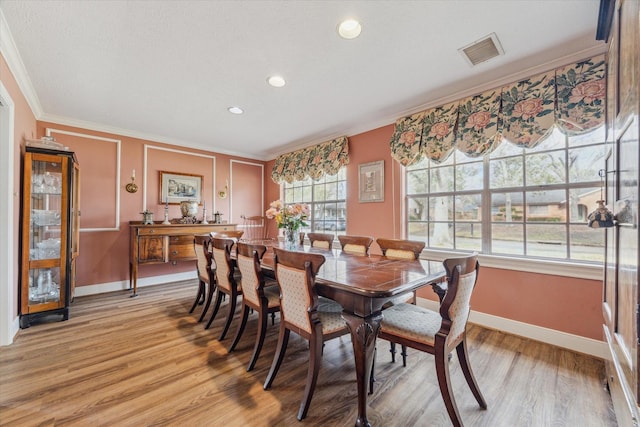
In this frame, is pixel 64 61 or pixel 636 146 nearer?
pixel 636 146

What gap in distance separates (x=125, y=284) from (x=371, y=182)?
4100mm

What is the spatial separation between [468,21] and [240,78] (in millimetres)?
1968

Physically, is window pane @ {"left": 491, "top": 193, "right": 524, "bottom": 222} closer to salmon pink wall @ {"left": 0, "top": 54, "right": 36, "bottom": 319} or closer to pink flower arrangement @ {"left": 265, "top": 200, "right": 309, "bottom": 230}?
pink flower arrangement @ {"left": 265, "top": 200, "right": 309, "bottom": 230}

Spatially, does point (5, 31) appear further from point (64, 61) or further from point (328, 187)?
point (328, 187)

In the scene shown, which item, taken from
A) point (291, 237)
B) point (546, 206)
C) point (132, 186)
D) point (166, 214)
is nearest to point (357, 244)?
point (291, 237)

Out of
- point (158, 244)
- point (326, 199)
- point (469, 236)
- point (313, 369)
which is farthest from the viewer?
point (326, 199)

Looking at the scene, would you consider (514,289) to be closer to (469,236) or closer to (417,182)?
(469,236)

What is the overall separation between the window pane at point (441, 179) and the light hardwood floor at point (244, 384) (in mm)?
1595

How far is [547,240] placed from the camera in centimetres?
243

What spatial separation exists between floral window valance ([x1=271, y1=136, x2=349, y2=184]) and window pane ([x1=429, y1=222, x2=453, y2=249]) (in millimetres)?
1624

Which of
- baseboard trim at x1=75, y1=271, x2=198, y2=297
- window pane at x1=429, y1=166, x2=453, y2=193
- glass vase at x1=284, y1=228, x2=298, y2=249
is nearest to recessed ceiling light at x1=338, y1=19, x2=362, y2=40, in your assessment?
glass vase at x1=284, y1=228, x2=298, y2=249

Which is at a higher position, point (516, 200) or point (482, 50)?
point (482, 50)

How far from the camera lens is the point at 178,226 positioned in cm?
405

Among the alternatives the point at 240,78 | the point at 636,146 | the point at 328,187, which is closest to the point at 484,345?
the point at 636,146
